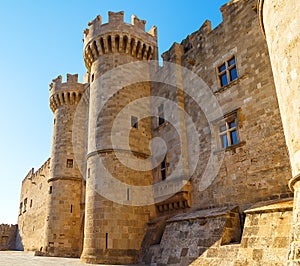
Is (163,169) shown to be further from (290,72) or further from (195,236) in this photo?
(290,72)

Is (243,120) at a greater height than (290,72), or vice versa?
(243,120)

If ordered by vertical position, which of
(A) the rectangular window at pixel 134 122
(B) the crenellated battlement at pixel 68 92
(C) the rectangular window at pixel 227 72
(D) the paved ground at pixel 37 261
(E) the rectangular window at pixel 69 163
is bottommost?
(D) the paved ground at pixel 37 261

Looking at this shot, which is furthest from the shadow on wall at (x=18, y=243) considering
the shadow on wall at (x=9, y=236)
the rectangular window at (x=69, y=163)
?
the rectangular window at (x=69, y=163)

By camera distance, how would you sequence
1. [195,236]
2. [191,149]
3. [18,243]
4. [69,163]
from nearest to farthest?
[195,236]
[191,149]
[69,163]
[18,243]

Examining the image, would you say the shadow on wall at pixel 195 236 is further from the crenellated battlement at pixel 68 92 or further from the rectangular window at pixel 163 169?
the crenellated battlement at pixel 68 92

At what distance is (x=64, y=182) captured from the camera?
1616 cm

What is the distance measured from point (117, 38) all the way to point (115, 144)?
502cm

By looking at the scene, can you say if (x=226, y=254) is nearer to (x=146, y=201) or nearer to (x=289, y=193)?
(x=289, y=193)

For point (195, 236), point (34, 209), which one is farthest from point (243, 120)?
point (34, 209)

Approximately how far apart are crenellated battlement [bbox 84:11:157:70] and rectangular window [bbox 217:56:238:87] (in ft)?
15.3

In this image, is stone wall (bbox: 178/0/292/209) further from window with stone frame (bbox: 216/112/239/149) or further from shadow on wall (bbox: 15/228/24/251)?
shadow on wall (bbox: 15/228/24/251)

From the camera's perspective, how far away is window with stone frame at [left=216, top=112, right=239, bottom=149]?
938 centimetres

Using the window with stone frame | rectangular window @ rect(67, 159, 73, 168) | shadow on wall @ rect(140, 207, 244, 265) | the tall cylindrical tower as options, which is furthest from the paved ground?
the tall cylindrical tower

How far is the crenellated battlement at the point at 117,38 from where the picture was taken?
13.1 metres
